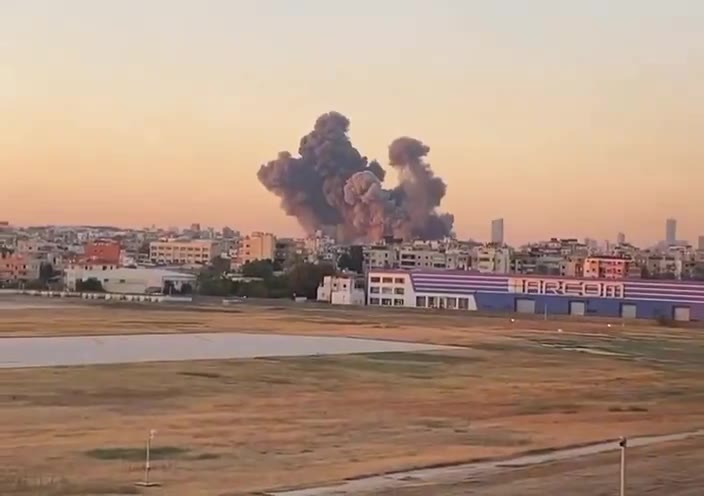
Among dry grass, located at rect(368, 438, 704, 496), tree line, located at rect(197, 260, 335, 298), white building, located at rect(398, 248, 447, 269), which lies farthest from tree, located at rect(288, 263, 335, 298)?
dry grass, located at rect(368, 438, 704, 496)

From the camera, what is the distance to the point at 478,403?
32.1 metres

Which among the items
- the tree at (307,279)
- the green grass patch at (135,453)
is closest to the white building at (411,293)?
the tree at (307,279)

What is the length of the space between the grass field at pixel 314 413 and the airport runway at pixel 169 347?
238cm

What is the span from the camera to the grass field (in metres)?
20.0

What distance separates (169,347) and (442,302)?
2656 inches

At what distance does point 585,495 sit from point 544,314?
88377mm

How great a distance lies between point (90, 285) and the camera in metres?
134

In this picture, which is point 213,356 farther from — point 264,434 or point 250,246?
point 250,246

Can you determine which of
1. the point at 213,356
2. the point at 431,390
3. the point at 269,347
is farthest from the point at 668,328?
the point at 431,390

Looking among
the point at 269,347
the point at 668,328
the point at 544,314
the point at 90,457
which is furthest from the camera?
the point at 544,314

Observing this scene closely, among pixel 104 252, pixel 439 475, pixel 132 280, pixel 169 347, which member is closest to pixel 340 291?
pixel 132 280

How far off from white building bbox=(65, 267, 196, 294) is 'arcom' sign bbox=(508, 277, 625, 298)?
41.8 metres

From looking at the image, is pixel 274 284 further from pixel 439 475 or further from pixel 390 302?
pixel 439 475

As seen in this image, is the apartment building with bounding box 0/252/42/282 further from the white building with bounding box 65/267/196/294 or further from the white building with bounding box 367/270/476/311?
the white building with bounding box 367/270/476/311
